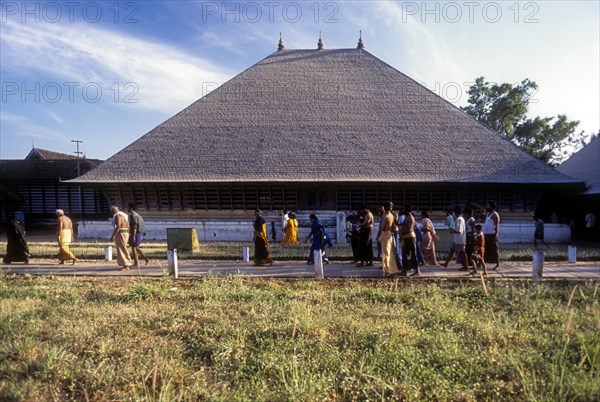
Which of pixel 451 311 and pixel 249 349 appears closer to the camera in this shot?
pixel 249 349

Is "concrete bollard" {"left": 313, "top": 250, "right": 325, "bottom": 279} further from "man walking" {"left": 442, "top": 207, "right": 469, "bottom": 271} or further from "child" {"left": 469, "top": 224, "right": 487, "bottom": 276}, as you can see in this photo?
"child" {"left": 469, "top": 224, "right": 487, "bottom": 276}

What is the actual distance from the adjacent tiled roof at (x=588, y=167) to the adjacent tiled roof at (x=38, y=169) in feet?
104

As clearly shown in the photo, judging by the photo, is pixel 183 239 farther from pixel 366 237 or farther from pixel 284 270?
pixel 366 237

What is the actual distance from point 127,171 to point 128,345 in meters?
15.8

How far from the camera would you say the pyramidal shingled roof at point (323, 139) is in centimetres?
1833

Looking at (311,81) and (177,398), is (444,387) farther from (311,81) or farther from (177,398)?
(311,81)

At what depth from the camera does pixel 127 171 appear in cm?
1920

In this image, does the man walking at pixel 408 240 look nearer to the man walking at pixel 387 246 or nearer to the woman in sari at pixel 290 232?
the man walking at pixel 387 246

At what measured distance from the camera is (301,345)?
5.17 meters

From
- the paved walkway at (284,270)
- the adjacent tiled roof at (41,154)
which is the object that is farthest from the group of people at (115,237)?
the adjacent tiled roof at (41,154)

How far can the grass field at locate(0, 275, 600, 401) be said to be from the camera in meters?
4.16

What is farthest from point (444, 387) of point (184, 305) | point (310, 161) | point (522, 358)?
point (310, 161)

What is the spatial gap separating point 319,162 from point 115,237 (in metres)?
10.8

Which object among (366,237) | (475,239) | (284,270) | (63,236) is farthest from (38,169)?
(475,239)
